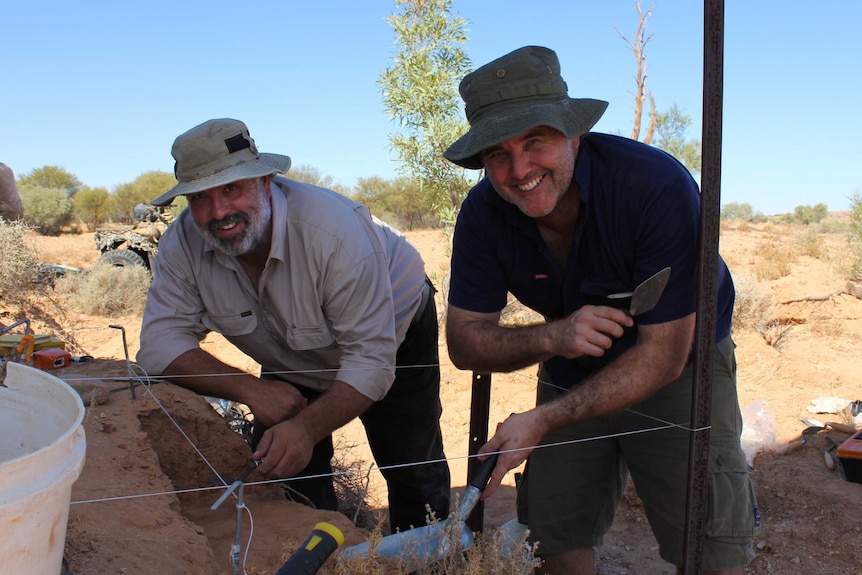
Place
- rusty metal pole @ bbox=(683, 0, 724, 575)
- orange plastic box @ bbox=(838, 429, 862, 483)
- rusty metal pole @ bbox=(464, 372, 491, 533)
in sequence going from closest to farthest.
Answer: rusty metal pole @ bbox=(683, 0, 724, 575) → rusty metal pole @ bbox=(464, 372, 491, 533) → orange plastic box @ bbox=(838, 429, 862, 483)

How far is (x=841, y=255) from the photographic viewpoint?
47.2 feet

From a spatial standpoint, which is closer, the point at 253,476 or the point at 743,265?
the point at 253,476

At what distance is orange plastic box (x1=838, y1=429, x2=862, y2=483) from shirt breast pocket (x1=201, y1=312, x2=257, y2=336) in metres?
3.83

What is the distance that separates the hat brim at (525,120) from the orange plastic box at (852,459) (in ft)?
11.7

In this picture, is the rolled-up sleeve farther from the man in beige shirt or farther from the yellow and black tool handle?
the yellow and black tool handle

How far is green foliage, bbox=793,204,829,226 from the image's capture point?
31812 mm

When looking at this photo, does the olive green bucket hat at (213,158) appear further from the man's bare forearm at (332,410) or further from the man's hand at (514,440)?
the man's hand at (514,440)

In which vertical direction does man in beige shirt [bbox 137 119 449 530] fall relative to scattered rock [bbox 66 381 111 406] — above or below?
above

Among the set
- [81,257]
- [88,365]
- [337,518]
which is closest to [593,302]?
[337,518]

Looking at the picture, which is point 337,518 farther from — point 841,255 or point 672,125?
point 672,125

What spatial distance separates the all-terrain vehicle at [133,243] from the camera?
13781mm

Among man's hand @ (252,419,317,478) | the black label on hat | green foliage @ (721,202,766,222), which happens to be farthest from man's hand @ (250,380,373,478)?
green foliage @ (721,202,766,222)

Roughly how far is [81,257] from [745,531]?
1899cm

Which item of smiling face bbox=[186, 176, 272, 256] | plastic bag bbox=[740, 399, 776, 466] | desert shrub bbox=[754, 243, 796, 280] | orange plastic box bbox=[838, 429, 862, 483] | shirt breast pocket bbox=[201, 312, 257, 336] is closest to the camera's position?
smiling face bbox=[186, 176, 272, 256]
